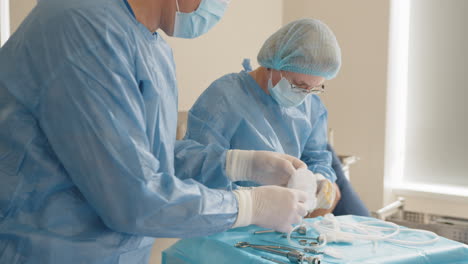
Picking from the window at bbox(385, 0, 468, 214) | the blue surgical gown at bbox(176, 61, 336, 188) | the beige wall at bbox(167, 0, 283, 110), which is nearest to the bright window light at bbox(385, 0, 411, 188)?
the window at bbox(385, 0, 468, 214)

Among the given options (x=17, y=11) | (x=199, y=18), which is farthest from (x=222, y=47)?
(x=199, y=18)

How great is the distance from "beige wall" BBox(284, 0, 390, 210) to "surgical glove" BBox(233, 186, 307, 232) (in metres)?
2.21

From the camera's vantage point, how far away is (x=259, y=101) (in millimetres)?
1677

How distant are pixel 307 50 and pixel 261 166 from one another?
0.44m

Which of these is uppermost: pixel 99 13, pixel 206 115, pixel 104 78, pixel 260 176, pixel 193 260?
pixel 99 13

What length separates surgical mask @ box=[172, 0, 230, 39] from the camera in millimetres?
979

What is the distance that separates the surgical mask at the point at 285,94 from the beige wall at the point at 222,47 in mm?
850

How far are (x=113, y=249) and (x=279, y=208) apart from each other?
378 millimetres

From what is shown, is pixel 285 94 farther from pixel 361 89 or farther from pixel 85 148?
pixel 361 89

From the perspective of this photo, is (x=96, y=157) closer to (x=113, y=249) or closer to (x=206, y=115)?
(x=113, y=249)

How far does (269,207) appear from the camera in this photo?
1022 mm

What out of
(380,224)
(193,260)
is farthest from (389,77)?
(193,260)

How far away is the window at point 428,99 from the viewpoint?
10.1 feet

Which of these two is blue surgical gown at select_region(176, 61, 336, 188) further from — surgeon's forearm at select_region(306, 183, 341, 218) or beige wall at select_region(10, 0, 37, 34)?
beige wall at select_region(10, 0, 37, 34)
